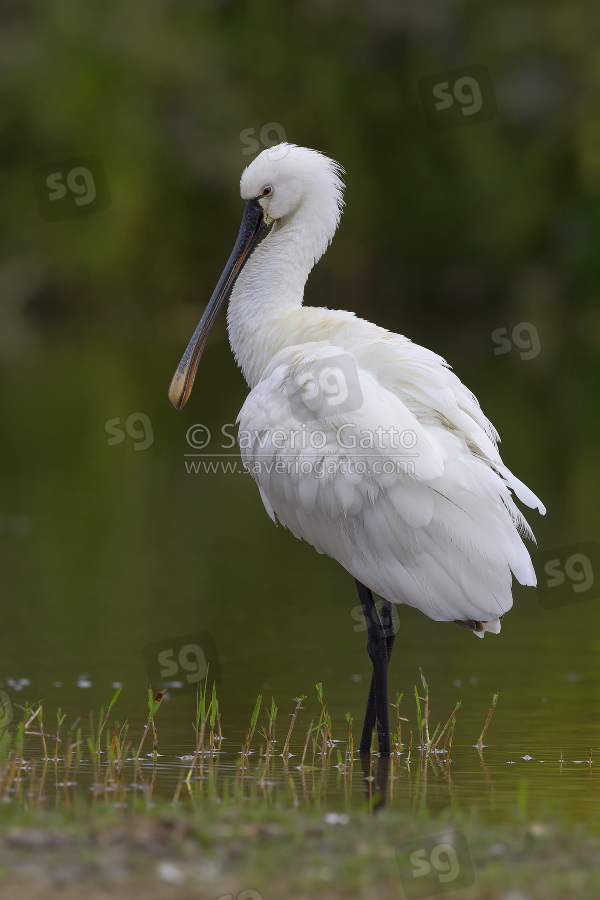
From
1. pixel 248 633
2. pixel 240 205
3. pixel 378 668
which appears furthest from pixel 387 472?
pixel 240 205

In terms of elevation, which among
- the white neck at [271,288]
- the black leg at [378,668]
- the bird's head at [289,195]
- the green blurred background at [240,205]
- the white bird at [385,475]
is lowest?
the black leg at [378,668]

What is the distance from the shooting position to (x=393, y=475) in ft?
24.8

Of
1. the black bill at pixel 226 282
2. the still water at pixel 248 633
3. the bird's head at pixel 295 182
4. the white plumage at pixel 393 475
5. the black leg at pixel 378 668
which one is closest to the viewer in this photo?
the white plumage at pixel 393 475

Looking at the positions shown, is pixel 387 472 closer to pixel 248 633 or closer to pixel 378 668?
pixel 378 668

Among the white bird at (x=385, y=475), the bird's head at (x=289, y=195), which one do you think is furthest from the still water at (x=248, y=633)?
the bird's head at (x=289, y=195)

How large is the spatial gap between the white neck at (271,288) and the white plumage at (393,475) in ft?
1.36

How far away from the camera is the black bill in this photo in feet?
32.4

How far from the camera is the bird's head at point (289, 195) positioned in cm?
959

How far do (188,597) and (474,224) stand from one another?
142 ft

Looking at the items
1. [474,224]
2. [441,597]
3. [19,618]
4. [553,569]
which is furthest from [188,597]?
[474,224]

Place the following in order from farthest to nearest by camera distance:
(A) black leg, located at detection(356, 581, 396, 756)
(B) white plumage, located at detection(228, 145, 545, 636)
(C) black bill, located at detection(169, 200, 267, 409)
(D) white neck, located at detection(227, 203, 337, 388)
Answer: (C) black bill, located at detection(169, 200, 267, 409)
(D) white neck, located at detection(227, 203, 337, 388)
(A) black leg, located at detection(356, 581, 396, 756)
(B) white plumage, located at detection(228, 145, 545, 636)

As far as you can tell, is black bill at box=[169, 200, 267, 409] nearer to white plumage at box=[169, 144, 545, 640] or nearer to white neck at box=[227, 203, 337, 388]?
white neck at box=[227, 203, 337, 388]

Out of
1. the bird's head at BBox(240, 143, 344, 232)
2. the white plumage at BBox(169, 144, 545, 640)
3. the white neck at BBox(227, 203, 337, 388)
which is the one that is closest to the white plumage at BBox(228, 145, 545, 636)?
the white plumage at BBox(169, 144, 545, 640)

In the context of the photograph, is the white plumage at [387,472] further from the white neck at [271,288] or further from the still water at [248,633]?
the still water at [248,633]
